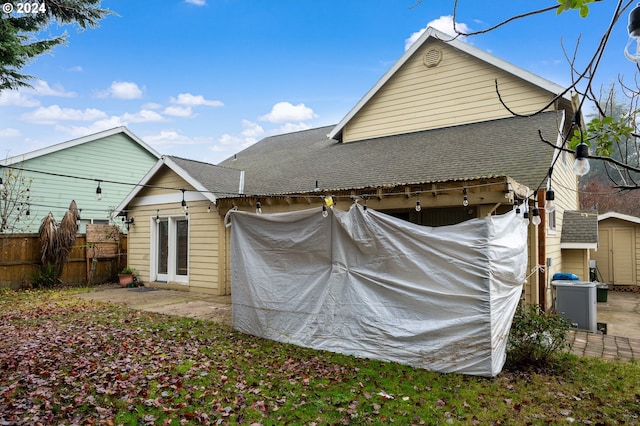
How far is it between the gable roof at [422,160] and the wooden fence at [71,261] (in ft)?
18.3

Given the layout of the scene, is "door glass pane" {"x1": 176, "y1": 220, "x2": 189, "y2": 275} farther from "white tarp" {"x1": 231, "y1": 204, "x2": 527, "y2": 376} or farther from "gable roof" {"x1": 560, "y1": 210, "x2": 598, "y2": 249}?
"gable roof" {"x1": 560, "y1": 210, "x2": 598, "y2": 249}

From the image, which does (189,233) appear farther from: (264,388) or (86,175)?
(86,175)

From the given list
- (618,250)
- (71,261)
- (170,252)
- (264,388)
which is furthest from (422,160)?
(71,261)

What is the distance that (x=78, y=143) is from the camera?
50.4 ft

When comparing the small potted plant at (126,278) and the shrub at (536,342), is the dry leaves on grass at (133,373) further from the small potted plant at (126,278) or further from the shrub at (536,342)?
the small potted plant at (126,278)

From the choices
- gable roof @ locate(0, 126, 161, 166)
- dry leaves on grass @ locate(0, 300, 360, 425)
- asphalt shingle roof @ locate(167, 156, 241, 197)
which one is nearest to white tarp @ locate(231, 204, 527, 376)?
dry leaves on grass @ locate(0, 300, 360, 425)

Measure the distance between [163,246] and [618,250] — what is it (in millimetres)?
14393

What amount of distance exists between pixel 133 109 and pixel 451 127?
577 inches

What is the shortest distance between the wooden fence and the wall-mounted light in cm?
1407

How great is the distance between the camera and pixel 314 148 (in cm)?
1356

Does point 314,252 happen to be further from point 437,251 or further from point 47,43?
point 47,43

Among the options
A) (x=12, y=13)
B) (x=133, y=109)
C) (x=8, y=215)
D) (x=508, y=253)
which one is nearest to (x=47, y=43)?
(x=12, y=13)

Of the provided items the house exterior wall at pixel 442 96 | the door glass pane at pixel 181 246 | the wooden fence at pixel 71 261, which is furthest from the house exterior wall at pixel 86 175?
the house exterior wall at pixel 442 96

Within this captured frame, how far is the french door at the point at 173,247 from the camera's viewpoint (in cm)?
1088
